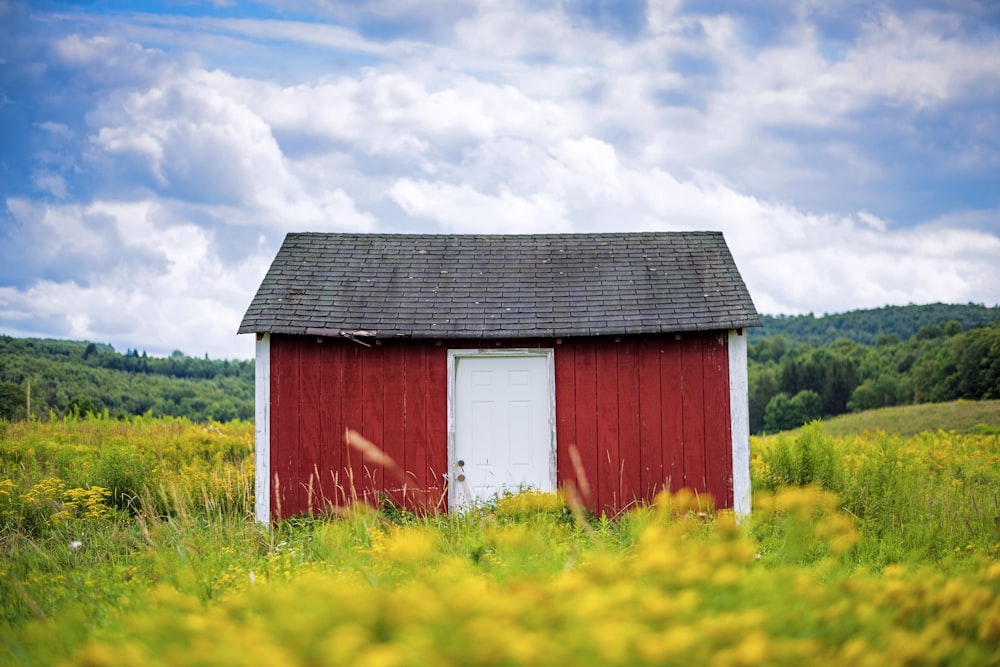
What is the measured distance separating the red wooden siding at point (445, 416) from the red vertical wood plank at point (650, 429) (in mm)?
11

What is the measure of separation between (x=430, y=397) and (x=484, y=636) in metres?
6.91

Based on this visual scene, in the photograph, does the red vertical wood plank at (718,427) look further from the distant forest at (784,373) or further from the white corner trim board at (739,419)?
the distant forest at (784,373)

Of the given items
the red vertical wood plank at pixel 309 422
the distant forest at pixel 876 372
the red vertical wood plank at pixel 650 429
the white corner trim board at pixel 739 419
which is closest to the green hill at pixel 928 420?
the distant forest at pixel 876 372

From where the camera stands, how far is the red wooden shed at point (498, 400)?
8.52 m

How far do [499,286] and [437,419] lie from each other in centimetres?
183

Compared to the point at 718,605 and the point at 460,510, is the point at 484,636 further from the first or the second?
the point at 460,510

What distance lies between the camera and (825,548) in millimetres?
6133

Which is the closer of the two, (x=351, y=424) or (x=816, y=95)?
(x=351, y=424)

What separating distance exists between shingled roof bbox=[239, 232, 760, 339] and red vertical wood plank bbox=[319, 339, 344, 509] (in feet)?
1.13

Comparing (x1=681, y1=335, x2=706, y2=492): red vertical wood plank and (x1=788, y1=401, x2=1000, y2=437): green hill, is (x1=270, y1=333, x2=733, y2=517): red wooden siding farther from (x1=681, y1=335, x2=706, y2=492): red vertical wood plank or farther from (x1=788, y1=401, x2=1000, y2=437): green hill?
(x1=788, y1=401, x2=1000, y2=437): green hill

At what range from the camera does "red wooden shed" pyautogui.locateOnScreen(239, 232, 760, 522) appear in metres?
8.52

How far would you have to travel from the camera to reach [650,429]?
28.2 ft

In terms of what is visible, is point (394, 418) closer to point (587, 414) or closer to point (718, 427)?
point (587, 414)

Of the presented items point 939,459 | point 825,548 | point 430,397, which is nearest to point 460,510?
point 430,397
